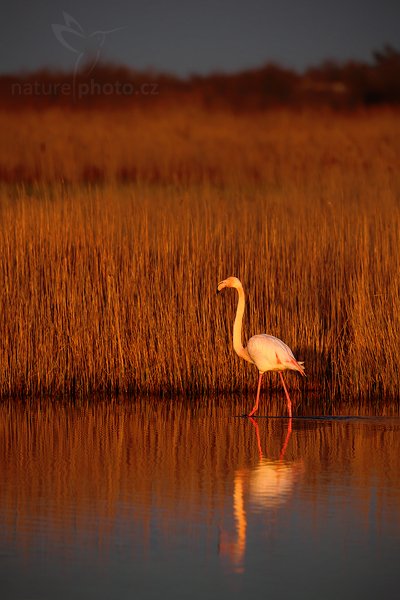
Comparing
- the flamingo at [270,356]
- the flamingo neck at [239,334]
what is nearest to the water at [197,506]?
→ the flamingo at [270,356]

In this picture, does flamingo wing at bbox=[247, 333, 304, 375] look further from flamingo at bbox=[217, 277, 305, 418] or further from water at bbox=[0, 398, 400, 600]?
water at bbox=[0, 398, 400, 600]

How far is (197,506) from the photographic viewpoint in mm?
5445

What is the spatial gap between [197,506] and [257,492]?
0.41 metres

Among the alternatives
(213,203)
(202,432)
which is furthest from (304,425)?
(213,203)

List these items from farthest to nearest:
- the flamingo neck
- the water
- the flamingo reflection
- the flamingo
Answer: the flamingo neck < the flamingo < the flamingo reflection < the water

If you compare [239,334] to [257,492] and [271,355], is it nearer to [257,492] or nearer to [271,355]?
[271,355]

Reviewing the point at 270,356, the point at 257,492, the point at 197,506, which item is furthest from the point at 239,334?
the point at 197,506

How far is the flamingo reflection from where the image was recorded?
476 centimetres

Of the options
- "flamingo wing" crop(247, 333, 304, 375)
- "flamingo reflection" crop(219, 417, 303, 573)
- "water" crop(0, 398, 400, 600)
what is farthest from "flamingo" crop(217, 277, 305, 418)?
"flamingo reflection" crop(219, 417, 303, 573)

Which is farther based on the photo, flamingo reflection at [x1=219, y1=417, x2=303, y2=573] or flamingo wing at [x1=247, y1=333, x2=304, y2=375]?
flamingo wing at [x1=247, y1=333, x2=304, y2=375]

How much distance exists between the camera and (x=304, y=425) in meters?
7.80

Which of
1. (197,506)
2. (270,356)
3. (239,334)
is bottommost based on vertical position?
(197,506)

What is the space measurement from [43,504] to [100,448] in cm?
150

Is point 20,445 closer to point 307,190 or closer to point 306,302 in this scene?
point 306,302
